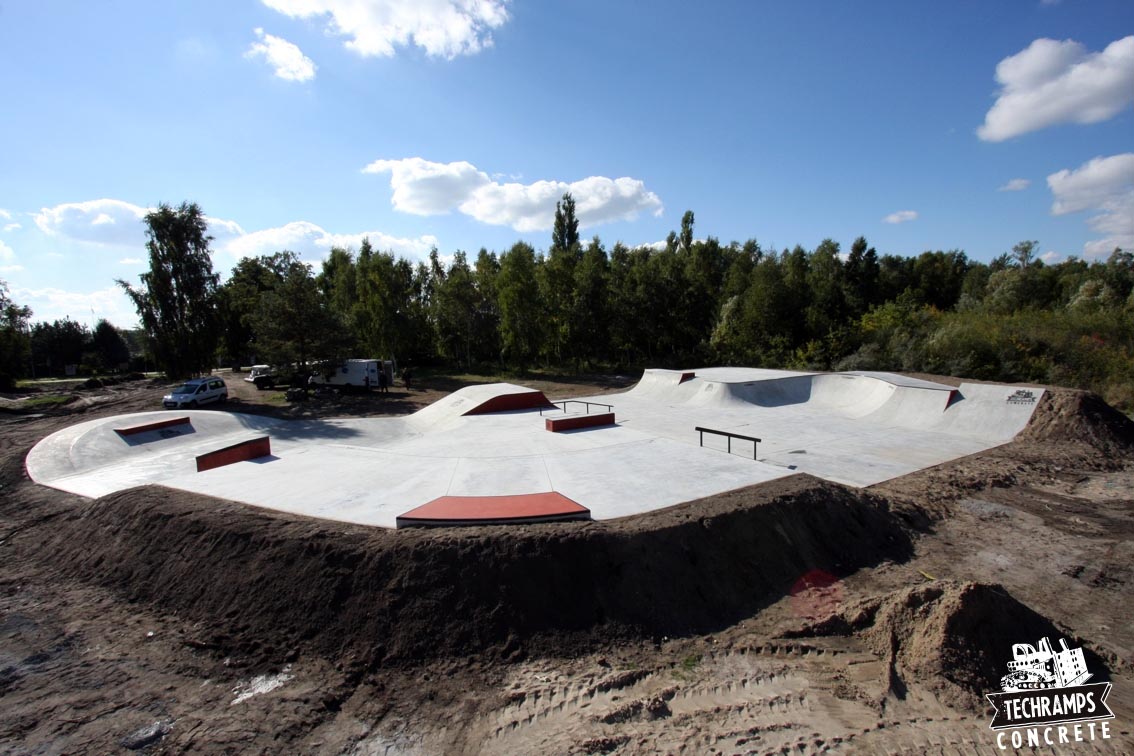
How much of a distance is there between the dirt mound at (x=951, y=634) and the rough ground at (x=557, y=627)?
2 centimetres

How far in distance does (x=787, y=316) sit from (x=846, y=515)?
28.3 meters

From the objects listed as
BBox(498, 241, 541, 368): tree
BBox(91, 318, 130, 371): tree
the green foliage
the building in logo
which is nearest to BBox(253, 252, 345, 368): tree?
the green foliage

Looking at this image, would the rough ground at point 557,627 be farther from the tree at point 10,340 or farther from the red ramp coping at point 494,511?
the tree at point 10,340

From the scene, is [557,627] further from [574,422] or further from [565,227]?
[565,227]

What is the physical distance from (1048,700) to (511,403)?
593 inches

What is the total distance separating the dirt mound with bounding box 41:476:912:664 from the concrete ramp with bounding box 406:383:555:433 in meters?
9.25

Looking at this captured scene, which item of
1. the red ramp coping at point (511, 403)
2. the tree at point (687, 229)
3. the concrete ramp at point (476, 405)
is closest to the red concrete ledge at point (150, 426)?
the concrete ramp at point (476, 405)

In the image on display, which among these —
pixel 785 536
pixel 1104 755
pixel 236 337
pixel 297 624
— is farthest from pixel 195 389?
pixel 1104 755

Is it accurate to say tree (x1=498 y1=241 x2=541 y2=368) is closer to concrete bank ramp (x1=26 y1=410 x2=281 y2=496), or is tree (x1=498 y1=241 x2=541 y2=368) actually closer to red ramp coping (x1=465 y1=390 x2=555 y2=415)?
red ramp coping (x1=465 y1=390 x2=555 y2=415)

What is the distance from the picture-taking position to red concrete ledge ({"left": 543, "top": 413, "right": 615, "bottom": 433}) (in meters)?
13.8

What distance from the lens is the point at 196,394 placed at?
73.6 ft

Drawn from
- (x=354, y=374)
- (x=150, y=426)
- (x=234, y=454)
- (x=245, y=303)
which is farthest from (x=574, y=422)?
(x=245, y=303)

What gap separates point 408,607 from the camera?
571cm

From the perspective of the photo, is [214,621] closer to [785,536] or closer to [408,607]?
[408,607]
